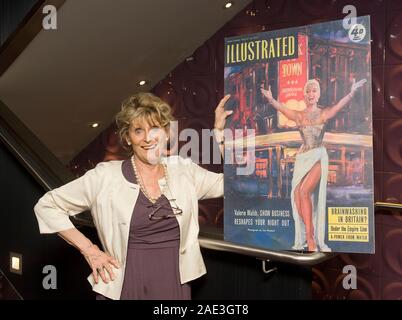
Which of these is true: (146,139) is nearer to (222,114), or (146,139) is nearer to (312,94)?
(222,114)

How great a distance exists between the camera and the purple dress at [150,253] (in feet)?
5.70

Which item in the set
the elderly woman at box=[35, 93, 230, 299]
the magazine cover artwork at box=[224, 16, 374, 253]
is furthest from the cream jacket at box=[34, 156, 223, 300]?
the magazine cover artwork at box=[224, 16, 374, 253]

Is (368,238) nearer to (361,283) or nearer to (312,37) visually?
(312,37)

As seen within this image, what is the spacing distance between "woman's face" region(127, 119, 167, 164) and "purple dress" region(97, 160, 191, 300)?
0.10 metres

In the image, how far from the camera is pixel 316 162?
5.45 feet

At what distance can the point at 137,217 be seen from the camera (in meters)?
1.72

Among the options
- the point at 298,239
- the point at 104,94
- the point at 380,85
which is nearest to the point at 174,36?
the point at 104,94

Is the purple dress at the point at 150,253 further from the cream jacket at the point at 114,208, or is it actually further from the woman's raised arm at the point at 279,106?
the woman's raised arm at the point at 279,106

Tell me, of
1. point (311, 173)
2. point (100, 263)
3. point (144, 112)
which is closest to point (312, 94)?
point (311, 173)

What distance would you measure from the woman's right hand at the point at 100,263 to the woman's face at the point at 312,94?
34.4 inches

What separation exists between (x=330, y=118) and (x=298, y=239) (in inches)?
16.8

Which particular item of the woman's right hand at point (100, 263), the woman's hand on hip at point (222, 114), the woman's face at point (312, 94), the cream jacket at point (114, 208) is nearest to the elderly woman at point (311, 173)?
the woman's face at point (312, 94)

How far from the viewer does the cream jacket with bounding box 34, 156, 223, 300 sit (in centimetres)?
174

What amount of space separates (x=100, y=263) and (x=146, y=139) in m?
0.47
